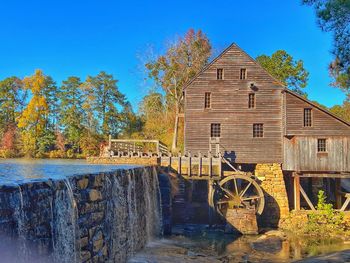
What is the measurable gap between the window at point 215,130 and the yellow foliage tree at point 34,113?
30.6 m

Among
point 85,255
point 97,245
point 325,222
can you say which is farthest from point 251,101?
point 85,255

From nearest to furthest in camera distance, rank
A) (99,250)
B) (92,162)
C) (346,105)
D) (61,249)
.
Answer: (61,249) → (99,250) → (92,162) → (346,105)

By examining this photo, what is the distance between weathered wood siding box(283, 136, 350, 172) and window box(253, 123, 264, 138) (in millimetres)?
1968

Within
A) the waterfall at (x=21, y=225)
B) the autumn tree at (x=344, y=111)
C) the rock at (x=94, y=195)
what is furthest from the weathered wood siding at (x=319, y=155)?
the autumn tree at (x=344, y=111)

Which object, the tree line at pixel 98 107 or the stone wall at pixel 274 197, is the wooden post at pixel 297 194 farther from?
the tree line at pixel 98 107

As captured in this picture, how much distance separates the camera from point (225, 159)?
21.2m

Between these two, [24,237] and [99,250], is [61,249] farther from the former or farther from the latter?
[99,250]

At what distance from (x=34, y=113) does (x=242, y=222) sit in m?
37.3

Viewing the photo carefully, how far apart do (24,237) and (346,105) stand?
42.4 m

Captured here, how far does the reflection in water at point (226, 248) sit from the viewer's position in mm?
13078

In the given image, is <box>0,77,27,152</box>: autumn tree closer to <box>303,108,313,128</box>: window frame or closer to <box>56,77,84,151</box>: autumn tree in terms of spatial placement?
<box>56,77,84,151</box>: autumn tree

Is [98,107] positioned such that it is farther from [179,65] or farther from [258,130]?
[258,130]

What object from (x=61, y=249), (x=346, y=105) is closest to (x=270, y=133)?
(x=61, y=249)

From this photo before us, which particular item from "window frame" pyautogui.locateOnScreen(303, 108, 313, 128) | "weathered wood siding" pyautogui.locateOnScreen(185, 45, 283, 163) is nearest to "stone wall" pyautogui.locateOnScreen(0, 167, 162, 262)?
"weathered wood siding" pyautogui.locateOnScreen(185, 45, 283, 163)
